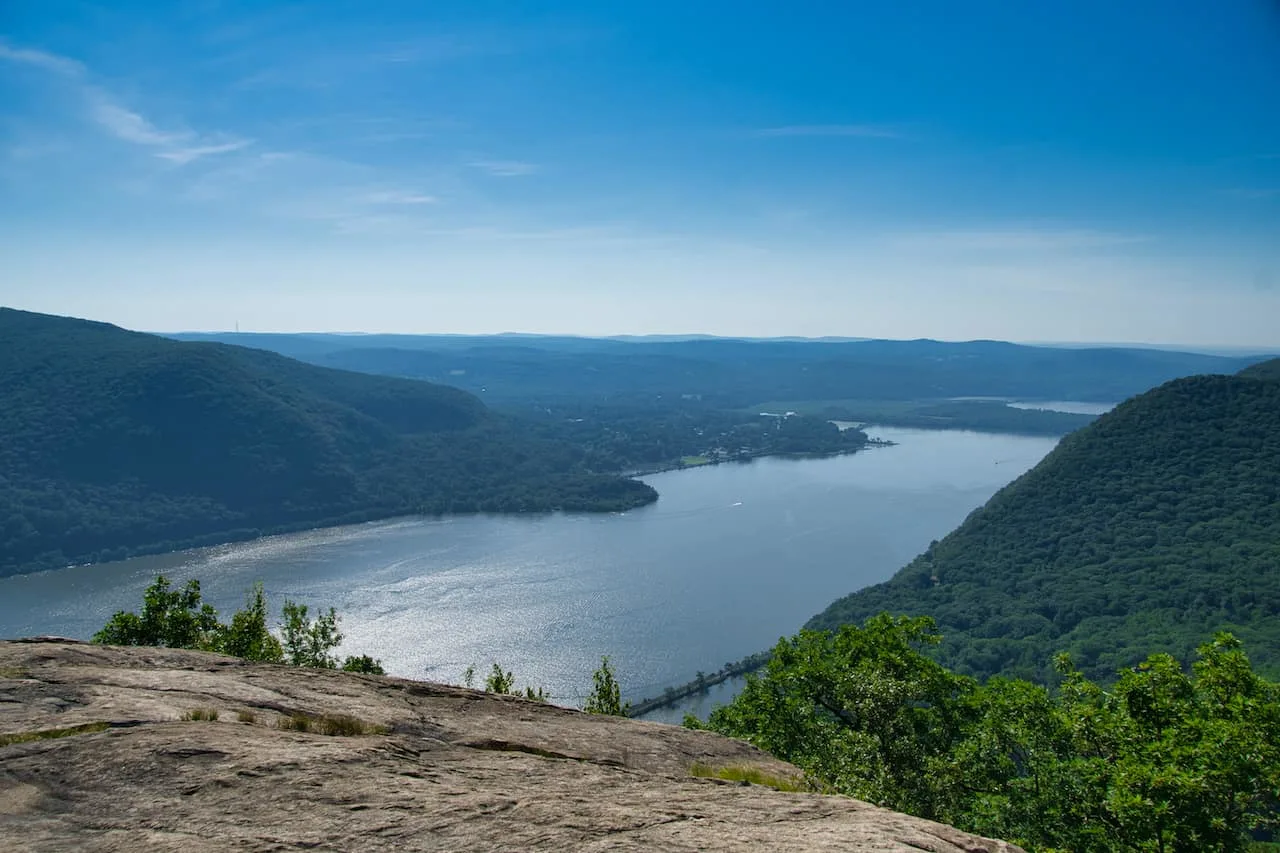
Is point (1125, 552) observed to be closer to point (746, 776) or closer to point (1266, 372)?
point (1266, 372)

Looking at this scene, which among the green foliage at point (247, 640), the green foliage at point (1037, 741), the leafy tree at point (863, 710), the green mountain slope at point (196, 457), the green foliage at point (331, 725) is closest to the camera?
the green foliage at point (331, 725)

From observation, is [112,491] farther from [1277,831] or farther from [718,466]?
→ [1277,831]

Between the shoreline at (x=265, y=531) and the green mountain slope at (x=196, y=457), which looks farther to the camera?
the green mountain slope at (x=196, y=457)

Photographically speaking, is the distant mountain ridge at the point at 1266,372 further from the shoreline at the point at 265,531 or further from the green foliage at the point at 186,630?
the green foliage at the point at 186,630

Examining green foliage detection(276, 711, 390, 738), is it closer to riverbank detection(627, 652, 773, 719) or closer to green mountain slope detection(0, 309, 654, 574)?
riverbank detection(627, 652, 773, 719)

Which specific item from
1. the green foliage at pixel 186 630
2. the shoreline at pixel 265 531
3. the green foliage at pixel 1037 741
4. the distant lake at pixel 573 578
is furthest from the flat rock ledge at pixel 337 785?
the shoreline at pixel 265 531

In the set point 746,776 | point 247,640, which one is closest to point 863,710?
point 746,776
